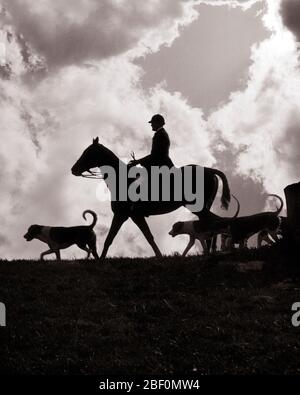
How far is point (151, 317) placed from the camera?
41.8ft

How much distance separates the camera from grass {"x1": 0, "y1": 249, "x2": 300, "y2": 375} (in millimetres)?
10562

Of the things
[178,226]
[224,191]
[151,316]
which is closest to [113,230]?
[224,191]

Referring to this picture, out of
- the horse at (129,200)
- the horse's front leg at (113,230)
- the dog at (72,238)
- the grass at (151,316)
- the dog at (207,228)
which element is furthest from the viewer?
the dog at (72,238)

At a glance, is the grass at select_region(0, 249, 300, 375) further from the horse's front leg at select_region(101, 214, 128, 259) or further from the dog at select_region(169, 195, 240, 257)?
the dog at select_region(169, 195, 240, 257)

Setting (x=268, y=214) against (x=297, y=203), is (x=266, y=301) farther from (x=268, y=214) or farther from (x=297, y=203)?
(x=268, y=214)

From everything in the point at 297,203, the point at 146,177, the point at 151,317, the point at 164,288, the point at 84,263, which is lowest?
the point at 151,317

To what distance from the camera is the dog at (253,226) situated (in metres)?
20.3

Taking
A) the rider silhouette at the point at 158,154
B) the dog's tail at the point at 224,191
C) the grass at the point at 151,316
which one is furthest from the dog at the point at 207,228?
the grass at the point at 151,316

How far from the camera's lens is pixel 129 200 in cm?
1847

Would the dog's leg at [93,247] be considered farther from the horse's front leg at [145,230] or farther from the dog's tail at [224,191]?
the dog's tail at [224,191]

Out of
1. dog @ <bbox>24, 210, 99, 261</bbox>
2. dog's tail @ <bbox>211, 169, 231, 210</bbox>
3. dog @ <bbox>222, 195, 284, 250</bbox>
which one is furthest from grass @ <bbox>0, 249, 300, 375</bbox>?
dog @ <bbox>24, 210, 99, 261</bbox>

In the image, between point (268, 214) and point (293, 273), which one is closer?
point (293, 273)
